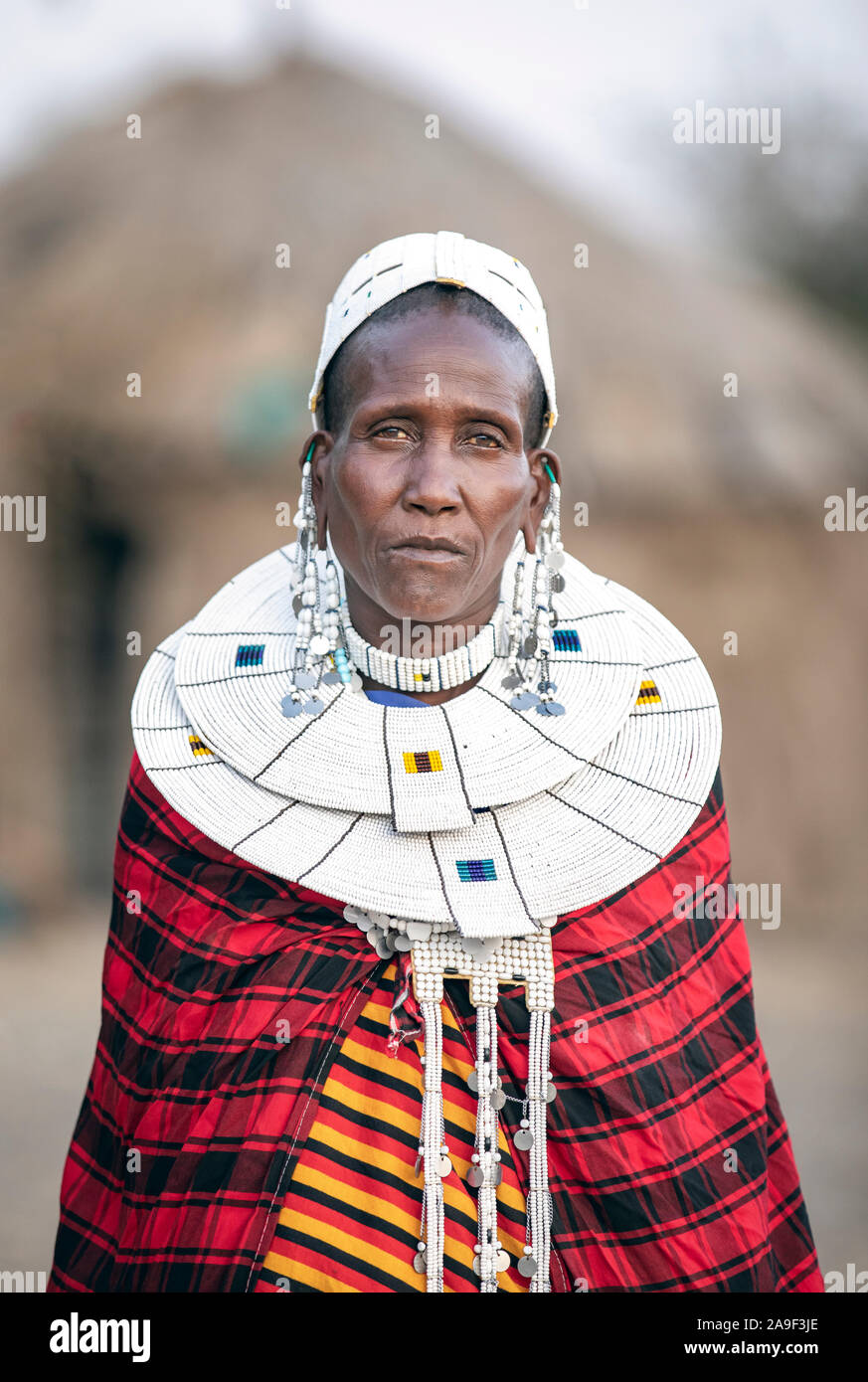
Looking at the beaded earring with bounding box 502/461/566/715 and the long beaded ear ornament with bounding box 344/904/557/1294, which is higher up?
the beaded earring with bounding box 502/461/566/715

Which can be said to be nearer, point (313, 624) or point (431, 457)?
point (431, 457)

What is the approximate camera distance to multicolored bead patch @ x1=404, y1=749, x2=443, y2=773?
2.22 meters

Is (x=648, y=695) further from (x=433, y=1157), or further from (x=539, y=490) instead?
(x=433, y=1157)

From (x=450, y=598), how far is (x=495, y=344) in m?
0.41

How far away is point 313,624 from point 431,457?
0.44 metres

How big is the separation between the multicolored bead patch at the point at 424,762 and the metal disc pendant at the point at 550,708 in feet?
0.65

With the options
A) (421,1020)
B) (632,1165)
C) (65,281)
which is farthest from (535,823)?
(65,281)

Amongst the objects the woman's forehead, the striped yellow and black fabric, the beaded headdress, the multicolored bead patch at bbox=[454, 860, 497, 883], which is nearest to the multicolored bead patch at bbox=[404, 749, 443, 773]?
the beaded headdress

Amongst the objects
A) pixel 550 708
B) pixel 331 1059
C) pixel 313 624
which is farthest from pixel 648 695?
pixel 331 1059

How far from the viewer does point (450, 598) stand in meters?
2.16

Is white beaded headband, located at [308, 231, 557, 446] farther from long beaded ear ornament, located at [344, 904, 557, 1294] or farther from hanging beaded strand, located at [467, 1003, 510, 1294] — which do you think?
hanging beaded strand, located at [467, 1003, 510, 1294]

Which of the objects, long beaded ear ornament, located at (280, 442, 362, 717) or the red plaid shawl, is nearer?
the red plaid shawl

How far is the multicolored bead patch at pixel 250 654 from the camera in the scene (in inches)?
96.8

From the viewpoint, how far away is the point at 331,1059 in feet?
6.94
